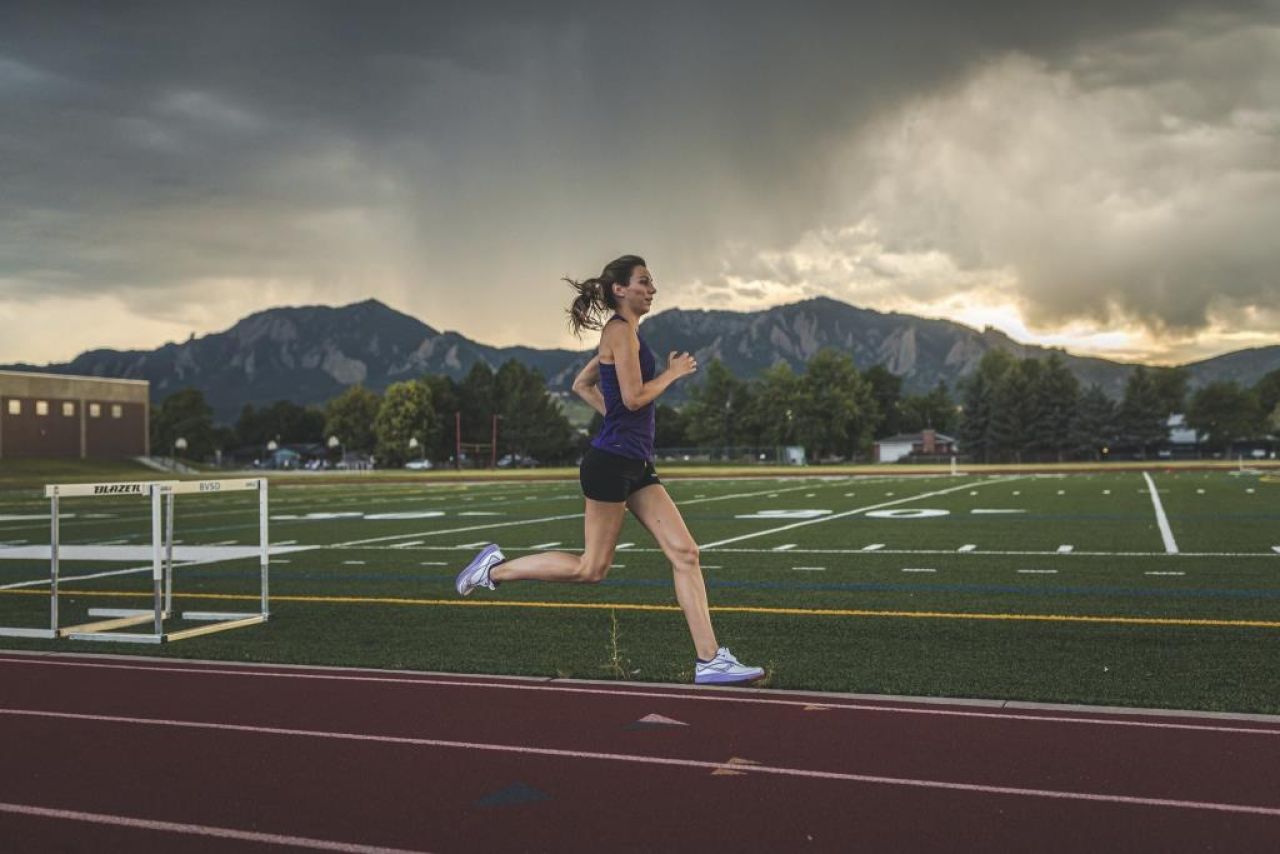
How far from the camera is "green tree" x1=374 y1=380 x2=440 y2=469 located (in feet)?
406

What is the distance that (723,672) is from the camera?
6.51m

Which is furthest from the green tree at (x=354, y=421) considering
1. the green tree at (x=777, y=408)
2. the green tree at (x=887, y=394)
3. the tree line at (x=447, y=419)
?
the green tree at (x=887, y=394)

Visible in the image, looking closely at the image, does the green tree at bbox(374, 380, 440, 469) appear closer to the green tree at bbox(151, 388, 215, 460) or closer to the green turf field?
the green tree at bbox(151, 388, 215, 460)

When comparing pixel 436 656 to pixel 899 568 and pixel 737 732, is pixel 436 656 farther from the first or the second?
pixel 899 568

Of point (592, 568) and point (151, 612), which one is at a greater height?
point (592, 568)

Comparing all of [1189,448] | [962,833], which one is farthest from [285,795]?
[1189,448]

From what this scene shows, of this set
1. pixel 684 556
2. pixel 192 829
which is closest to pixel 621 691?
pixel 684 556

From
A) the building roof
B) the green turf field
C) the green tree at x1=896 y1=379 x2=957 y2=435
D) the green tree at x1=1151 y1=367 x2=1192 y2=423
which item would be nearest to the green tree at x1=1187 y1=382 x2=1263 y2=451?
the green tree at x1=1151 y1=367 x2=1192 y2=423

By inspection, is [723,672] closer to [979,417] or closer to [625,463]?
[625,463]

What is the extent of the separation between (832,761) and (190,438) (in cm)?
15494

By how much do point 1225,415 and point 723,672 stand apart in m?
162

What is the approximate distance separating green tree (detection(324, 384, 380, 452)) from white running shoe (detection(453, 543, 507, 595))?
14177cm

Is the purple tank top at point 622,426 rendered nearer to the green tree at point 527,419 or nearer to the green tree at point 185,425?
the green tree at point 527,419

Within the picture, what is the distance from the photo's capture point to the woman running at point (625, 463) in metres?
6.22
